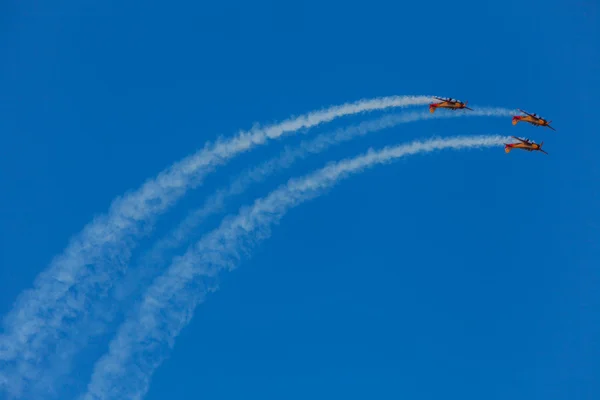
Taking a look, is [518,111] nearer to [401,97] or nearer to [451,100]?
[451,100]

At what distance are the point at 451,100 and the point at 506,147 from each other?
22.2ft

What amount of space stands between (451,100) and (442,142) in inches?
153

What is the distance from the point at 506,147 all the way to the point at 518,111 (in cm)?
353

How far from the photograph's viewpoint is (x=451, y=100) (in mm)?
72062

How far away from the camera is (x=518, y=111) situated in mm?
74125

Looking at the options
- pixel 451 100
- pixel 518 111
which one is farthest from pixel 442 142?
pixel 518 111

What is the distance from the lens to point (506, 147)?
7362 cm

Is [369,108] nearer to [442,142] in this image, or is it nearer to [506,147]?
[442,142]

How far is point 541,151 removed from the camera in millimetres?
73000

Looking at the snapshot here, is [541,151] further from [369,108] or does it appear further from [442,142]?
[369,108]

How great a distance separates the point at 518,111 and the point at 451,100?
6789 mm

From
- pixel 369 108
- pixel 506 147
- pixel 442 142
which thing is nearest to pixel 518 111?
pixel 506 147

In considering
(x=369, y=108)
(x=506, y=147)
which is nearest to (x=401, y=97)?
(x=369, y=108)

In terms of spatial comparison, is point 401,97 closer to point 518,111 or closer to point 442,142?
point 442,142
